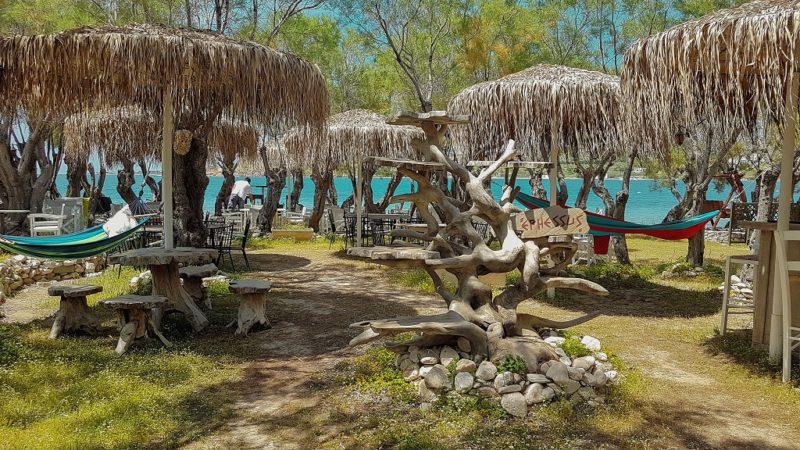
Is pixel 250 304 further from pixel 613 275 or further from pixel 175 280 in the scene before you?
pixel 613 275

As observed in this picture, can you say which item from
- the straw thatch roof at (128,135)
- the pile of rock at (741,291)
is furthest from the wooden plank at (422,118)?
the straw thatch roof at (128,135)

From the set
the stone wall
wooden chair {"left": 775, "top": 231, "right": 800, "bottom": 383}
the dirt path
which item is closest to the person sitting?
the stone wall

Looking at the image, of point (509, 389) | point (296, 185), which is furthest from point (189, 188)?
point (296, 185)

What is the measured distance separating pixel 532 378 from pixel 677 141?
4.32 m

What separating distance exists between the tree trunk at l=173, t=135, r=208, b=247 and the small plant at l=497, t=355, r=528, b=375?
202 inches

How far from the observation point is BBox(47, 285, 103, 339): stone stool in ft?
15.2

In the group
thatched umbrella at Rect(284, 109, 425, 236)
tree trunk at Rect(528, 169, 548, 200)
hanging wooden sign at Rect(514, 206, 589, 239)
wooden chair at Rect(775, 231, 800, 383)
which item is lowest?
wooden chair at Rect(775, 231, 800, 383)

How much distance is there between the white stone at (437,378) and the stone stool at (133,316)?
7.01 ft

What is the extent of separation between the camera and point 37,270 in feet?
22.9

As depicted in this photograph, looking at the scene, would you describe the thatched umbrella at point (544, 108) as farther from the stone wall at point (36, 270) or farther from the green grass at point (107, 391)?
the stone wall at point (36, 270)

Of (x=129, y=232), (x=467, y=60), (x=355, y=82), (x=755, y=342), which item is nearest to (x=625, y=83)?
(x=755, y=342)

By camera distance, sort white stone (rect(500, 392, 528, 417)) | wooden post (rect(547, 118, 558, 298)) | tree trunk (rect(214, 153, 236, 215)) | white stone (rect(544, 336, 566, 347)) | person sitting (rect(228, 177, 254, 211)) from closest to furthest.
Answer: white stone (rect(500, 392, 528, 417)), white stone (rect(544, 336, 566, 347)), wooden post (rect(547, 118, 558, 298)), tree trunk (rect(214, 153, 236, 215)), person sitting (rect(228, 177, 254, 211))

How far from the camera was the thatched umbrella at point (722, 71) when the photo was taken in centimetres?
344

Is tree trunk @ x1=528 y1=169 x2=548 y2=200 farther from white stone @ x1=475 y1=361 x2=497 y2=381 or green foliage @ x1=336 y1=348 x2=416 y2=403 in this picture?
white stone @ x1=475 y1=361 x2=497 y2=381
